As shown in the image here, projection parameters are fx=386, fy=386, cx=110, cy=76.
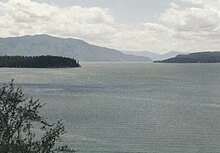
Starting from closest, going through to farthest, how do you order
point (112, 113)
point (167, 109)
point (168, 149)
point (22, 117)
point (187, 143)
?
1. point (22, 117)
2. point (168, 149)
3. point (187, 143)
4. point (112, 113)
5. point (167, 109)

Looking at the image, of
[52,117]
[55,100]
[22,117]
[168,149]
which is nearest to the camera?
[22,117]

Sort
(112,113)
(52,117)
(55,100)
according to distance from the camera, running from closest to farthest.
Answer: (52,117) < (112,113) < (55,100)

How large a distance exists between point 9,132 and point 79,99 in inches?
4112

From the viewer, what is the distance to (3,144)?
75.9 feet

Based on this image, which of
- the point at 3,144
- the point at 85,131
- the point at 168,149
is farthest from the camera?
the point at 85,131

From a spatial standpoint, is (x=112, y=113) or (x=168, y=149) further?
(x=112, y=113)

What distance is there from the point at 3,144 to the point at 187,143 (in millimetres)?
47974

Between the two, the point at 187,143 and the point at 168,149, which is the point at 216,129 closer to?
the point at 187,143

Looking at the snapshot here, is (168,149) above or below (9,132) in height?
below

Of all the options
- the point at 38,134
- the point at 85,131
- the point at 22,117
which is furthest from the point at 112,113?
the point at 22,117

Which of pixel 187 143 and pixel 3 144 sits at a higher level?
pixel 3 144

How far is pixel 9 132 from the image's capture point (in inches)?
943

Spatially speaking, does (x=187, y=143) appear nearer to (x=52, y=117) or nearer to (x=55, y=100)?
(x=52, y=117)

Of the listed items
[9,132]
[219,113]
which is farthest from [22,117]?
[219,113]
